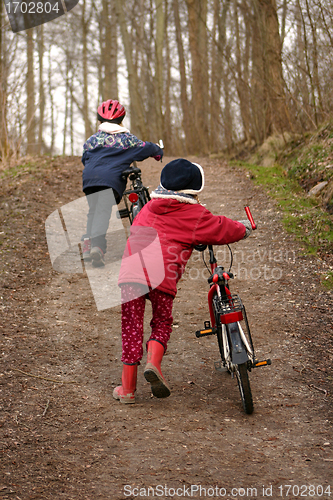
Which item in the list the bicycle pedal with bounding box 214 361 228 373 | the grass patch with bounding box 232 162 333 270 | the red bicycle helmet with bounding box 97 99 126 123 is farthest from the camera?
the grass patch with bounding box 232 162 333 270

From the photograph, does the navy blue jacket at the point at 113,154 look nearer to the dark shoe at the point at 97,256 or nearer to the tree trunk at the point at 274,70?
the dark shoe at the point at 97,256

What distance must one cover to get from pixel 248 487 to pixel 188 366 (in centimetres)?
167

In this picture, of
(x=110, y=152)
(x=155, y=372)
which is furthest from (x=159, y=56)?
(x=155, y=372)

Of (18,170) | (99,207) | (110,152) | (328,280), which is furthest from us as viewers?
(18,170)

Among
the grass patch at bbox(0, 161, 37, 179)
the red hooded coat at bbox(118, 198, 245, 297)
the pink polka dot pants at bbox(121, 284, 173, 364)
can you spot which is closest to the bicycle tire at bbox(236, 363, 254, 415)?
the pink polka dot pants at bbox(121, 284, 173, 364)

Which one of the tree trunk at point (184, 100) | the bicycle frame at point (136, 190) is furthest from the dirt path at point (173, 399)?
the tree trunk at point (184, 100)

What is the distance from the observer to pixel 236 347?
3.19 m

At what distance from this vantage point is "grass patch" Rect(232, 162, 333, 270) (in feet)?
21.0

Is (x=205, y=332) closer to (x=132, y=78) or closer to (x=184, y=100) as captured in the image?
(x=132, y=78)

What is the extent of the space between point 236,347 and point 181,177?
123cm

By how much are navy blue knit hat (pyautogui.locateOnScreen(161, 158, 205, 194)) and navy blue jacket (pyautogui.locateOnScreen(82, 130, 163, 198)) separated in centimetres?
243

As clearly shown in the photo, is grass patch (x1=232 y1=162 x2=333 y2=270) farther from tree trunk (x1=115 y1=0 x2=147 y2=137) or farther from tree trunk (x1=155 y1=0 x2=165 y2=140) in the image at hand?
tree trunk (x1=155 y1=0 x2=165 y2=140)

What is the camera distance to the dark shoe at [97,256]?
6.24m

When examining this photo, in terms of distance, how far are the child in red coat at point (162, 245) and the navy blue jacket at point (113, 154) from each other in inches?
95.5
